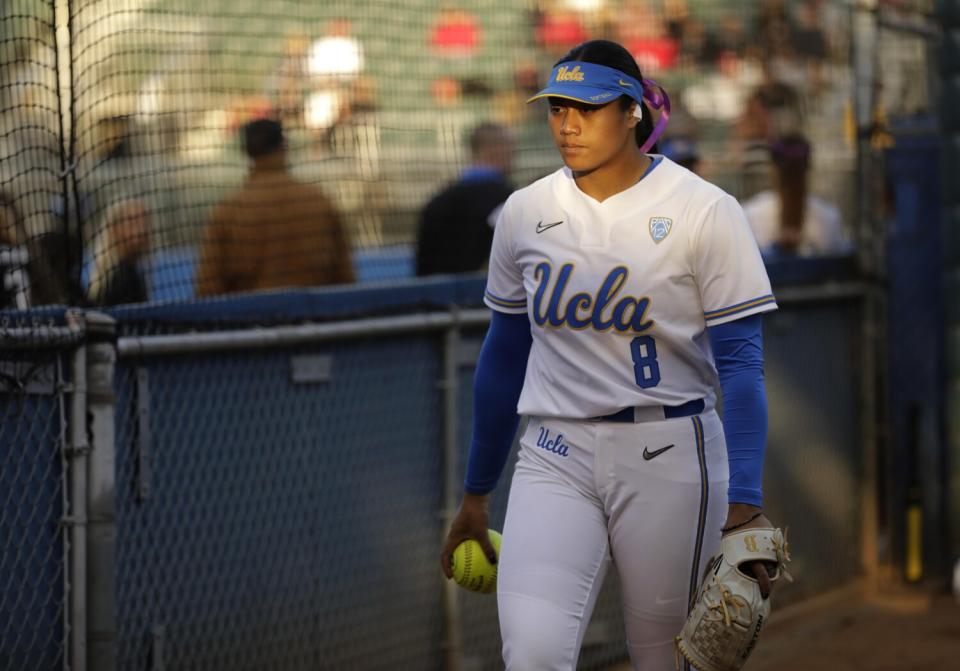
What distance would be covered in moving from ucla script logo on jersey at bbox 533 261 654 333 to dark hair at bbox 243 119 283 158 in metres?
2.84

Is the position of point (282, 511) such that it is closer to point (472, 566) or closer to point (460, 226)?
point (472, 566)

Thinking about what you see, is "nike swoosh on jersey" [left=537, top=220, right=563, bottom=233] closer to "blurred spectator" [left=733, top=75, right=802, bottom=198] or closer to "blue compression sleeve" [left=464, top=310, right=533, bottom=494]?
"blue compression sleeve" [left=464, top=310, right=533, bottom=494]

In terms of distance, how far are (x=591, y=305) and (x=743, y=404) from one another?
0.44 meters

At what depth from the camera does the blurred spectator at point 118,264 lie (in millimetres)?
5570

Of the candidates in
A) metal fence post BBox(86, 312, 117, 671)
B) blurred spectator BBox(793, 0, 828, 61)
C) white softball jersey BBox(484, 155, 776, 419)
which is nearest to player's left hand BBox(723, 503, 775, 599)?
white softball jersey BBox(484, 155, 776, 419)

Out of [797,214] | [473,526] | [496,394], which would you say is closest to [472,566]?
[473,526]

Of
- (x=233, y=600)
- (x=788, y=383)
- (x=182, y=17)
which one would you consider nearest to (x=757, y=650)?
(x=788, y=383)

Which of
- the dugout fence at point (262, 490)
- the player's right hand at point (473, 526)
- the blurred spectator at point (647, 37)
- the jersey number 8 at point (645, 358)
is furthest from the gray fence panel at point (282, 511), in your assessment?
the blurred spectator at point (647, 37)

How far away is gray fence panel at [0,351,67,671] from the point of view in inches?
162

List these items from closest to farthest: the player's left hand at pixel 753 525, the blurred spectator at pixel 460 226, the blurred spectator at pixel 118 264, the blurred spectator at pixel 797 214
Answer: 1. the player's left hand at pixel 753 525
2. the blurred spectator at pixel 118 264
3. the blurred spectator at pixel 460 226
4. the blurred spectator at pixel 797 214

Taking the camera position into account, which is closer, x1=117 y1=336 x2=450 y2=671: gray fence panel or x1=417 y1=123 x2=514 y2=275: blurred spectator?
x1=117 y1=336 x2=450 y2=671: gray fence panel

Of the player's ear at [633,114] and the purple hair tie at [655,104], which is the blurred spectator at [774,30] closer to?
the purple hair tie at [655,104]

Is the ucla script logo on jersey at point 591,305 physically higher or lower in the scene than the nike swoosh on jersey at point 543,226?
lower

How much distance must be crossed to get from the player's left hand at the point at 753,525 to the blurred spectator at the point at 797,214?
501 centimetres
